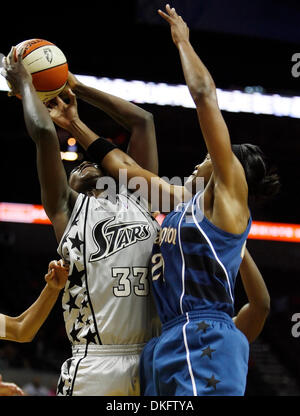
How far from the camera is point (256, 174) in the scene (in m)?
3.14

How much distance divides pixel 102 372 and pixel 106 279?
0.45m

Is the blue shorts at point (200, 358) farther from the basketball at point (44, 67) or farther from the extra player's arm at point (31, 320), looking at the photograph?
the basketball at point (44, 67)

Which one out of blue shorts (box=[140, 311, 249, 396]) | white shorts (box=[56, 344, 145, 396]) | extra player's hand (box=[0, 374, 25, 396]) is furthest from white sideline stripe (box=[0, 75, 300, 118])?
blue shorts (box=[140, 311, 249, 396])

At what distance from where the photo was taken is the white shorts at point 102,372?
3.03 metres

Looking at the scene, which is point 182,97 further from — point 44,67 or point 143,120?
point 44,67

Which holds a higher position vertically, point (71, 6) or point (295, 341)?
point (71, 6)

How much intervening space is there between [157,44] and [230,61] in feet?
4.28

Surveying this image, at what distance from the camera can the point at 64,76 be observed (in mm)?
3508

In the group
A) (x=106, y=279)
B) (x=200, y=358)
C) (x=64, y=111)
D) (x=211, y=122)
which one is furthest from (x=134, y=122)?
(x=200, y=358)

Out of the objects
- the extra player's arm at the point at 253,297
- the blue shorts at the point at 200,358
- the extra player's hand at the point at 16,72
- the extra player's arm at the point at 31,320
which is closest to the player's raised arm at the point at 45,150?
the extra player's hand at the point at 16,72

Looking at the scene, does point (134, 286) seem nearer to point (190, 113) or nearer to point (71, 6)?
point (71, 6)

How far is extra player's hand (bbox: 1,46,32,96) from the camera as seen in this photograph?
3281mm

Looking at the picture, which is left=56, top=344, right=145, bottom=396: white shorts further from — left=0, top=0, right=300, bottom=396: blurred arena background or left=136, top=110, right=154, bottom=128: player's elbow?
left=0, top=0, right=300, bottom=396: blurred arena background
